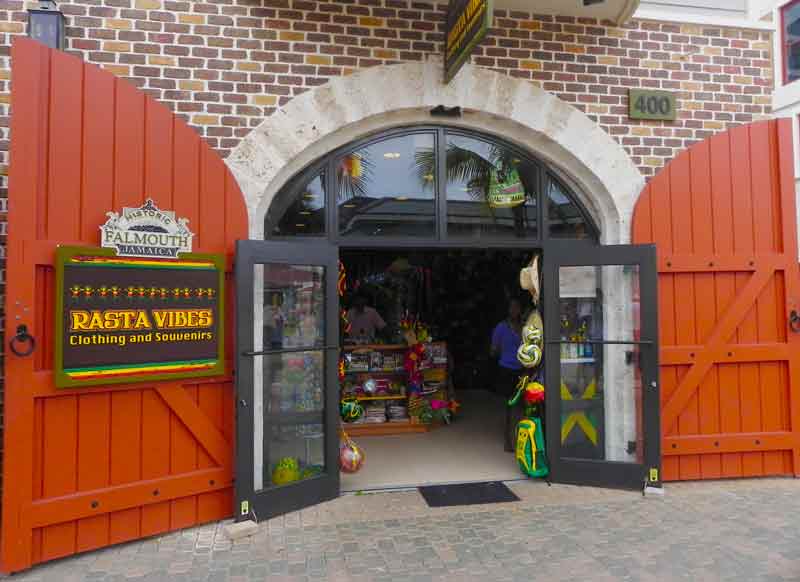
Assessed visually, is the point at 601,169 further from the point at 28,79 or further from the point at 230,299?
the point at 28,79

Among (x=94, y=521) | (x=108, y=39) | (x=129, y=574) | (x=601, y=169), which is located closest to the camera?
(x=129, y=574)

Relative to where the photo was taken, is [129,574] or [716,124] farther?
[716,124]

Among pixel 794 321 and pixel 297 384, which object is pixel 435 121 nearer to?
pixel 297 384

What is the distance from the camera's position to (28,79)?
3.40 meters

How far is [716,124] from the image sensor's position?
203 inches

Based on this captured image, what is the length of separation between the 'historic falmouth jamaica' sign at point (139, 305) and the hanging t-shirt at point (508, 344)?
3.45 meters

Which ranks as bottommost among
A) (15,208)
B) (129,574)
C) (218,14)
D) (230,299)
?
(129,574)

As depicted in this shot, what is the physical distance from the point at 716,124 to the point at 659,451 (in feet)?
9.85

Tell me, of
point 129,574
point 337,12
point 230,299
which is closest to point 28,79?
point 230,299

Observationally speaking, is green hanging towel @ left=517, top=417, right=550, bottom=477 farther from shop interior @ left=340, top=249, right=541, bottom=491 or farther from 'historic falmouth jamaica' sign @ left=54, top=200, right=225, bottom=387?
'historic falmouth jamaica' sign @ left=54, top=200, right=225, bottom=387

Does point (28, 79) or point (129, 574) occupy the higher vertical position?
point (28, 79)

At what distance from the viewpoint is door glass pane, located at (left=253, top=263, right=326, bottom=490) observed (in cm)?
430

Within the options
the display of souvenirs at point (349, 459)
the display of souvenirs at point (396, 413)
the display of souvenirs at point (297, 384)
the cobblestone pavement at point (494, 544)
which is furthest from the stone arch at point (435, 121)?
the display of souvenirs at point (396, 413)

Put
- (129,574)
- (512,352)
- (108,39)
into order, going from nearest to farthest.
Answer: (129,574) → (108,39) → (512,352)
